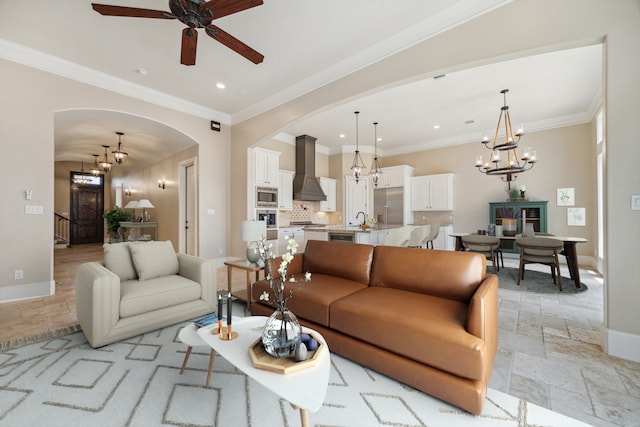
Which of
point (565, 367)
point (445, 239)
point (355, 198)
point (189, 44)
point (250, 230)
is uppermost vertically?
point (189, 44)

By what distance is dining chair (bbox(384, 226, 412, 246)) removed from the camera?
4.81 m

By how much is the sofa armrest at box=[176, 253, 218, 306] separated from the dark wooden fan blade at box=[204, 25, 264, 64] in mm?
2227

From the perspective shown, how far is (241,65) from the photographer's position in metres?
3.75

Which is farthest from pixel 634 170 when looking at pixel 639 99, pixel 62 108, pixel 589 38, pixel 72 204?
pixel 72 204

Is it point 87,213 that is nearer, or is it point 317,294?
point 317,294

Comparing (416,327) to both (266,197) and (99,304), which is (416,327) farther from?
(266,197)

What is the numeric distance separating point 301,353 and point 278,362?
0.40ft

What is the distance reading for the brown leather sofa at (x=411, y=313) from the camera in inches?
60.0

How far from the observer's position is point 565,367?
6.44ft

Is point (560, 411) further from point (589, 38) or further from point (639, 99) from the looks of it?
point (589, 38)

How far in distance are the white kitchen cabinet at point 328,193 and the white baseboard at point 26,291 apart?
234 inches

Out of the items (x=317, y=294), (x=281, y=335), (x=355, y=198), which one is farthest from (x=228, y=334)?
(x=355, y=198)

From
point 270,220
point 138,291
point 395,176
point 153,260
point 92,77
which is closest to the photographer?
point 138,291

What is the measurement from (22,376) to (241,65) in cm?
392
